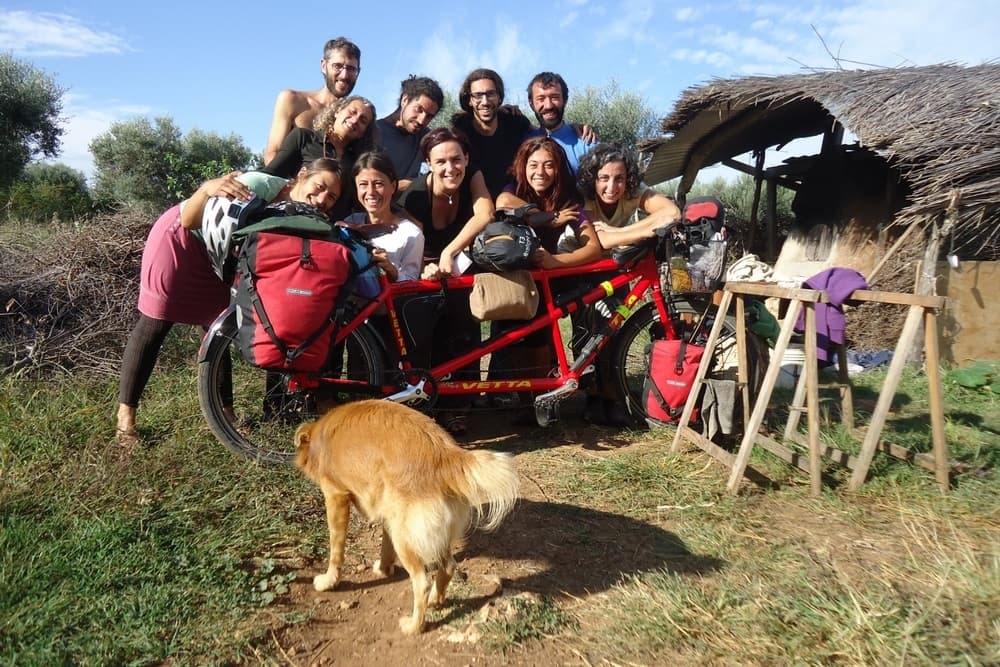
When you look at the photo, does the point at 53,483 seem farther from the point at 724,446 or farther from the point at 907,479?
the point at 907,479

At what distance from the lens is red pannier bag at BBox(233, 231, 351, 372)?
318 centimetres

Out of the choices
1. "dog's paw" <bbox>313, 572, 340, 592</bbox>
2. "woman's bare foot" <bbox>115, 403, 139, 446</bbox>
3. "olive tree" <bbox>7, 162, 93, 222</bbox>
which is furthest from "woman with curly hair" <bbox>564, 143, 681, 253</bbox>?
"olive tree" <bbox>7, 162, 93, 222</bbox>

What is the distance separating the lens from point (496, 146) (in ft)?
16.4

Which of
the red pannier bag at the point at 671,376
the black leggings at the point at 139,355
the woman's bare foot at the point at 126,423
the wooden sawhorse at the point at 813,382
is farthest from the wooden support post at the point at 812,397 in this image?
the woman's bare foot at the point at 126,423

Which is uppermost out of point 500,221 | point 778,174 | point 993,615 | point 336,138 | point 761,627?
point 778,174

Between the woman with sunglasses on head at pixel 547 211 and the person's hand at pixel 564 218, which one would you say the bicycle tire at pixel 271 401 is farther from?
the person's hand at pixel 564 218

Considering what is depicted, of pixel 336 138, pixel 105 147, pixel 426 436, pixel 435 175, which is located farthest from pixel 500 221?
pixel 105 147

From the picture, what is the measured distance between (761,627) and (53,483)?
126 inches

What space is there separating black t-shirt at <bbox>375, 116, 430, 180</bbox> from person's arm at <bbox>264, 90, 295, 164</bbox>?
2.16ft

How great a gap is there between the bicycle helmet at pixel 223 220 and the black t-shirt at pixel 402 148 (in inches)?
63.9

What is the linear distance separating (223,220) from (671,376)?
9.44ft

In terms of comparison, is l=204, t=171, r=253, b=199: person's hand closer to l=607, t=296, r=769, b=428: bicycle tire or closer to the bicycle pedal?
the bicycle pedal

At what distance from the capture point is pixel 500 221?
3.96m

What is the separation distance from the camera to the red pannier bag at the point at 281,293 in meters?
3.18
